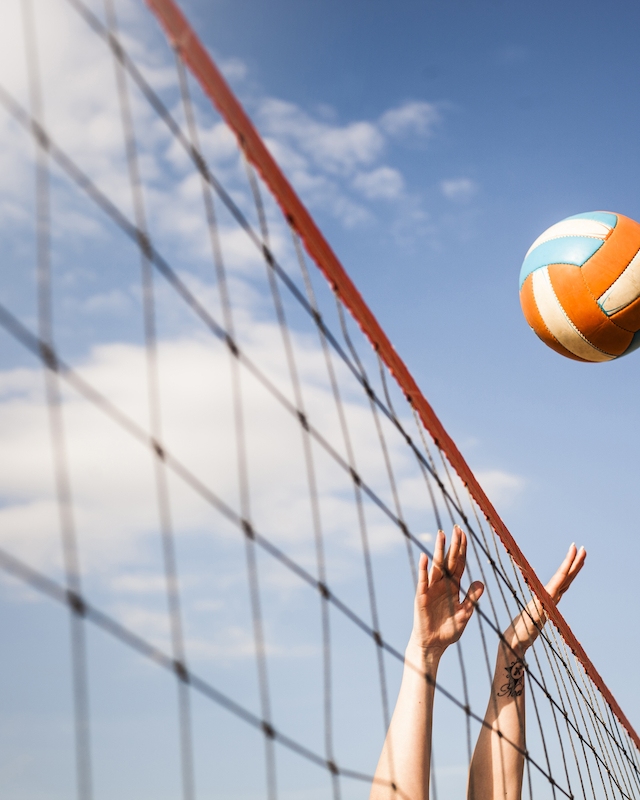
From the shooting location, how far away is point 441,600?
2633mm

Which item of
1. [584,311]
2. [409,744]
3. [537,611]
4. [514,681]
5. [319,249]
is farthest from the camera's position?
[584,311]

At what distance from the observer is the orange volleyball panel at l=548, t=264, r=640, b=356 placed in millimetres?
4078

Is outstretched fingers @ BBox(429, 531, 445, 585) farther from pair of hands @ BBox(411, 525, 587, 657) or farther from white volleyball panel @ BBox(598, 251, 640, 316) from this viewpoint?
white volleyball panel @ BBox(598, 251, 640, 316)

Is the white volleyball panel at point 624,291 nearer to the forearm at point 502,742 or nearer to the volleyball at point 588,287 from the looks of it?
the volleyball at point 588,287

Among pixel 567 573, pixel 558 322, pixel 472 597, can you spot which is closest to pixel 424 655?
pixel 472 597

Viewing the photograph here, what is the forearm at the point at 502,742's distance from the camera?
2643 millimetres

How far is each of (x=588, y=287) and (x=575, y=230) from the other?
1.38 ft

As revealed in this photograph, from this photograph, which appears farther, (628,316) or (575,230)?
(575,230)

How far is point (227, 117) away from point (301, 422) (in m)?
0.99

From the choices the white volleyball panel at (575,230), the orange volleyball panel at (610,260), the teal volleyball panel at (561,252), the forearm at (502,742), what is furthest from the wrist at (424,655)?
the white volleyball panel at (575,230)

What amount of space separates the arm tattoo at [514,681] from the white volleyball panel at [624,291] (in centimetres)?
210

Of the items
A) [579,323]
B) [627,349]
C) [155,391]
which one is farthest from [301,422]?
[627,349]

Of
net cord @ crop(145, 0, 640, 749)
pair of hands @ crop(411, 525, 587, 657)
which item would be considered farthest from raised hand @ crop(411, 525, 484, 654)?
net cord @ crop(145, 0, 640, 749)

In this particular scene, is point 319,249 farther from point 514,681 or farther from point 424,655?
point 514,681
